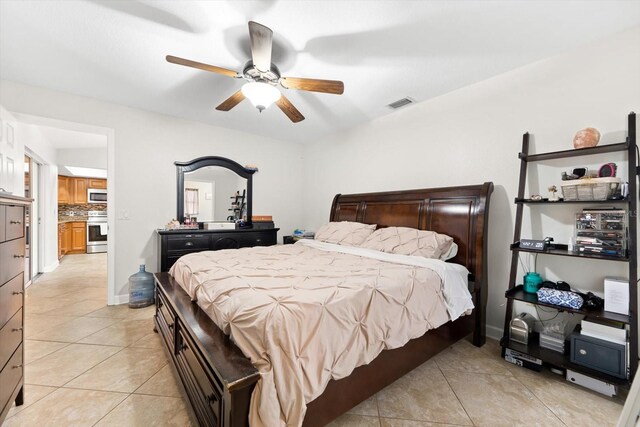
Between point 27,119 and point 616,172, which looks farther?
point 27,119

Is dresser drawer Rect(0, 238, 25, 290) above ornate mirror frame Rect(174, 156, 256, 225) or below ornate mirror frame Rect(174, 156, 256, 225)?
below

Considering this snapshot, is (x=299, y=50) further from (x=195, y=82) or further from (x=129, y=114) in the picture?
(x=129, y=114)

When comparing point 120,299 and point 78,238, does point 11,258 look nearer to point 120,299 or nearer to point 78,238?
point 120,299

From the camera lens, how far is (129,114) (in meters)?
3.52

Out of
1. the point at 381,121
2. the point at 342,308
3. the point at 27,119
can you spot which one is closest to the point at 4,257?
the point at 342,308

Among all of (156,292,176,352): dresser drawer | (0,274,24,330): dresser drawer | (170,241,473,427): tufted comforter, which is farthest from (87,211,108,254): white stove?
(0,274,24,330): dresser drawer

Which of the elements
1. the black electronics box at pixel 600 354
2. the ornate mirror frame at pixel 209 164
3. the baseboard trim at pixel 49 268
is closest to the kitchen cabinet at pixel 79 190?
the baseboard trim at pixel 49 268

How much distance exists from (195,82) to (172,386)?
9.18 feet

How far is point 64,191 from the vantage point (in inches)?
278

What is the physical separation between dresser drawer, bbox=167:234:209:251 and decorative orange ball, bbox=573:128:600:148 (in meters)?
4.14

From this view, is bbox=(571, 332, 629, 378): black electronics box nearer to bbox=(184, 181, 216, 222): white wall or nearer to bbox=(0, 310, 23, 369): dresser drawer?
bbox=(0, 310, 23, 369): dresser drawer

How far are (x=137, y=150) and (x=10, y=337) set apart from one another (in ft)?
9.02

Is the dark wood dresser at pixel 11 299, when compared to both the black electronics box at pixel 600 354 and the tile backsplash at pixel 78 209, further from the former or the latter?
the tile backsplash at pixel 78 209

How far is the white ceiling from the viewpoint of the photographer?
181 centimetres
